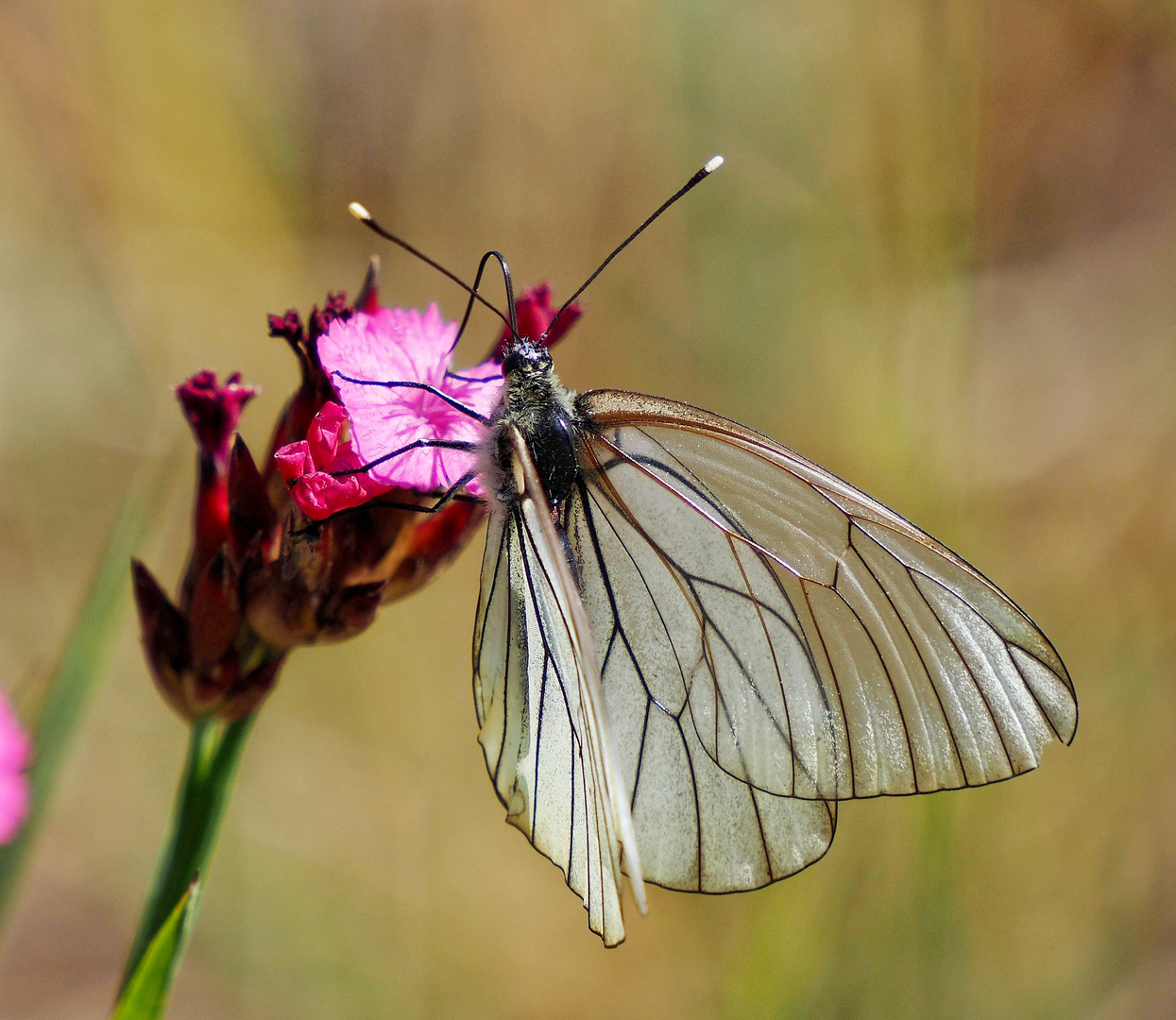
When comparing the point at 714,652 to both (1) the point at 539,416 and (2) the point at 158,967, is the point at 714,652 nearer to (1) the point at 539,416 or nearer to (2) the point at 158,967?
(1) the point at 539,416

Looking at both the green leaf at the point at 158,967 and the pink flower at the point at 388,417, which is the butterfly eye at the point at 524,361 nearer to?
the pink flower at the point at 388,417

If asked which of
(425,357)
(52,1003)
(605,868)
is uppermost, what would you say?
(425,357)

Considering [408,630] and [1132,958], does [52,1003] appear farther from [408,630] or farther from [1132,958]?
[1132,958]

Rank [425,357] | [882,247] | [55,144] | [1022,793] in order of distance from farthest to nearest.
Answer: [55,144] < [882,247] < [1022,793] < [425,357]

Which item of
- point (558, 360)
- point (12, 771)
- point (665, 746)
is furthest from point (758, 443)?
point (558, 360)

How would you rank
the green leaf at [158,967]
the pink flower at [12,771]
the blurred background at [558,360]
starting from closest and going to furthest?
the green leaf at [158,967], the pink flower at [12,771], the blurred background at [558,360]

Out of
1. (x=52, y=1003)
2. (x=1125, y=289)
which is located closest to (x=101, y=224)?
(x=52, y=1003)

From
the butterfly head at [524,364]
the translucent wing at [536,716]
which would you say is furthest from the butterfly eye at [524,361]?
the translucent wing at [536,716]
